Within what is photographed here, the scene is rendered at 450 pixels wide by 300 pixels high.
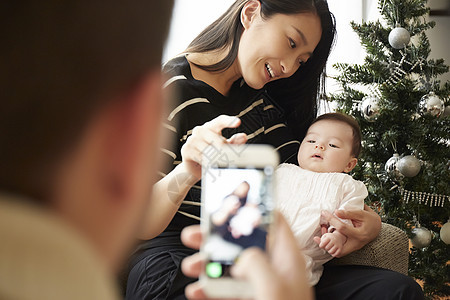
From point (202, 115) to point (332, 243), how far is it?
499 mm

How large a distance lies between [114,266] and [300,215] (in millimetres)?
1163

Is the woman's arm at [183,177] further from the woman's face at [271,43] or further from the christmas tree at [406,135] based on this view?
the christmas tree at [406,135]

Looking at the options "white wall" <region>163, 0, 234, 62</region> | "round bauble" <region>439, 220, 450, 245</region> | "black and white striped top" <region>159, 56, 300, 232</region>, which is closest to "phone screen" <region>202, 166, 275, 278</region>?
"black and white striped top" <region>159, 56, 300, 232</region>

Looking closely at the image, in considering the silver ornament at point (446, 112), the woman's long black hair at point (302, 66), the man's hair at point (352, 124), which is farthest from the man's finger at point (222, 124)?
the silver ornament at point (446, 112)

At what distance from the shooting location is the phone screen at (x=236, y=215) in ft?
1.77

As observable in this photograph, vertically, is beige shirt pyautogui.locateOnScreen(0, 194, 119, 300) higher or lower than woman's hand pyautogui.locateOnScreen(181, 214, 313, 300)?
higher

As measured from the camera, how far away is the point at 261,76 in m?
1.44

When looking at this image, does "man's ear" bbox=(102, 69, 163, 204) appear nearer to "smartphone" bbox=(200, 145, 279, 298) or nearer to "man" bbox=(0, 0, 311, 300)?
"man" bbox=(0, 0, 311, 300)

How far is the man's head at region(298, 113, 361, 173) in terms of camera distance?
4.96 ft

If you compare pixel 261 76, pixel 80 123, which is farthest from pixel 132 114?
pixel 261 76

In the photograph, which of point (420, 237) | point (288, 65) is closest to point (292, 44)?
point (288, 65)

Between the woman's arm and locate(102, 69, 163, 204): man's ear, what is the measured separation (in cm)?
65

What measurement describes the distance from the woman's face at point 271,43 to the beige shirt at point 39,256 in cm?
126

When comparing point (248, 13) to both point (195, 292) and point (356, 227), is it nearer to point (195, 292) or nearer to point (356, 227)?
point (356, 227)
